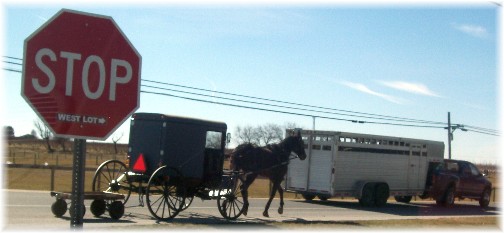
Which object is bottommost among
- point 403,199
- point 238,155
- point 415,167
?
point 403,199

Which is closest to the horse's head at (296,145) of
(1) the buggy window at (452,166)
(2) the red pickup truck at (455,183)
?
(2) the red pickup truck at (455,183)

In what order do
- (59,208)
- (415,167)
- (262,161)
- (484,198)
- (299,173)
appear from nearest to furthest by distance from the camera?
1. (59,208)
2. (262,161)
3. (299,173)
4. (415,167)
5. (484,198)

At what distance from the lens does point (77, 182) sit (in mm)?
3934

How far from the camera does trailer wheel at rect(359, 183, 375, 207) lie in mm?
23750

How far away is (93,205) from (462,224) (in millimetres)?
8771

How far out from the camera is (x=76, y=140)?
12.7 ft

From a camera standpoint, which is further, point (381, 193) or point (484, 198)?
point (484, 198)

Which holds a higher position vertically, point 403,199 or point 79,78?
point 79,78

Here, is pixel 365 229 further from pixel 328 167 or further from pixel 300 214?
pixel 328 167

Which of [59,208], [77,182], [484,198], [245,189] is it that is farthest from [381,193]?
[77,182]

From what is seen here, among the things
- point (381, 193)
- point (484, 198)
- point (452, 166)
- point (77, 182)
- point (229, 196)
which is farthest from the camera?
point (484, 198)

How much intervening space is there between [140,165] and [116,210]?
1.44m

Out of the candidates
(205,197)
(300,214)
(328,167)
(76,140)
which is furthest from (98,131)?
(328,167)

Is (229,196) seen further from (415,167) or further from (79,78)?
(415,167)
